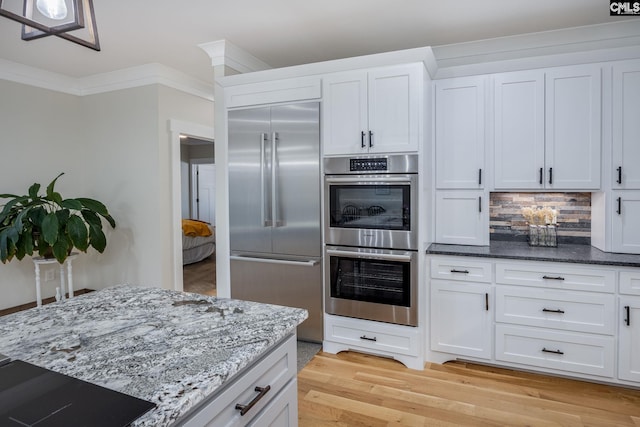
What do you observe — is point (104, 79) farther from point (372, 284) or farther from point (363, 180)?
point (372, 284)

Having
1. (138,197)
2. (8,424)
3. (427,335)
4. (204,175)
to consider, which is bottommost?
(427,335)

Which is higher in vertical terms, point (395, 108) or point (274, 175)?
point (395, 108)

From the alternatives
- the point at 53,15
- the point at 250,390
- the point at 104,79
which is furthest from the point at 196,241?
the point at 250,390

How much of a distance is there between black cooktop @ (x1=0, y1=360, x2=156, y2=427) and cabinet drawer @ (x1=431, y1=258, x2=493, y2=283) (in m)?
2.47

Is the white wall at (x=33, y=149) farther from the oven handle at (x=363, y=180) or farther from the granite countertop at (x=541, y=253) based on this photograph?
the granite countertop at (x=541, y=253)

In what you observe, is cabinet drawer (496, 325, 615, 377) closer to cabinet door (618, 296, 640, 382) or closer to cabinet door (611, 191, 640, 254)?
cabinet door (618, 296, 640, 382)

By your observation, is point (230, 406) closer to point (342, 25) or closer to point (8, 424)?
point (8, 424)

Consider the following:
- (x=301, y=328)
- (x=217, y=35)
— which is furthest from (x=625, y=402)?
(x=217, y=35)

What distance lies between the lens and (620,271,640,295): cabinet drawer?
246cm

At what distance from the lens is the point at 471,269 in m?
2.85

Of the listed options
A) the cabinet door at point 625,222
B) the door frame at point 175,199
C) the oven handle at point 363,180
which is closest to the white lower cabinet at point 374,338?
the oven handle at point 363,180

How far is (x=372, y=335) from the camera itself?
9.88ft

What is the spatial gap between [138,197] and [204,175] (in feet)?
15.8

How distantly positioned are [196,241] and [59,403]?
614cm
